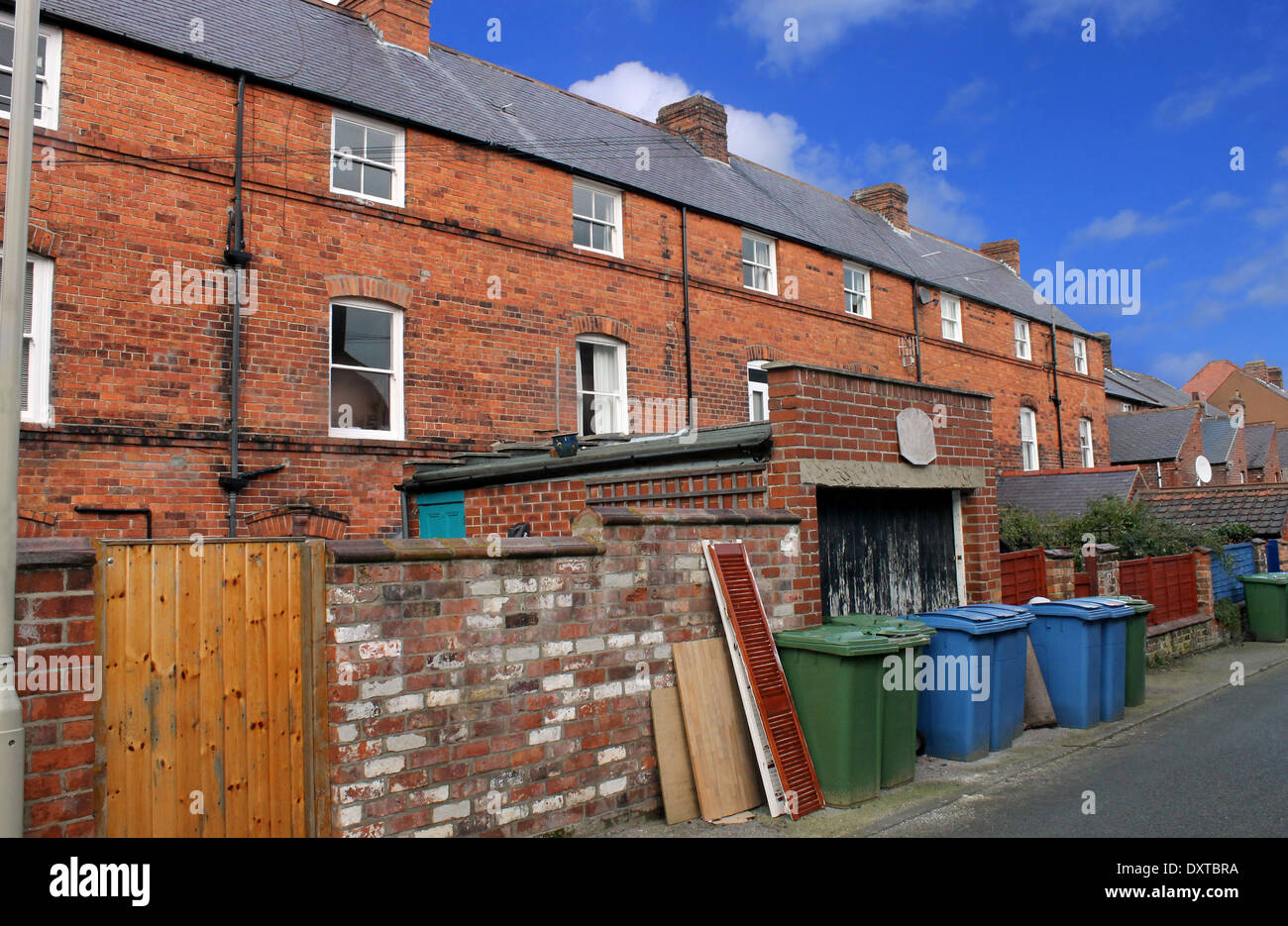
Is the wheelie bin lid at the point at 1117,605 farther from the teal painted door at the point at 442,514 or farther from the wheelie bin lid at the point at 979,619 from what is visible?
the teal painted door at the point at 442,514

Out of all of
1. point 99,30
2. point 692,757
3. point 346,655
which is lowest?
→ point 692,757

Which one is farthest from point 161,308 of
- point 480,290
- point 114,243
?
point 480,290

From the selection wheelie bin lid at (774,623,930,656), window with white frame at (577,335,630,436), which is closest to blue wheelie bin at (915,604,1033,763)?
wheelie bin lid at (774,623,930,656)

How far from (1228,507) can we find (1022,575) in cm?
1169

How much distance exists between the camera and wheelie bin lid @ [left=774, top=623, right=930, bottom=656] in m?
6.46

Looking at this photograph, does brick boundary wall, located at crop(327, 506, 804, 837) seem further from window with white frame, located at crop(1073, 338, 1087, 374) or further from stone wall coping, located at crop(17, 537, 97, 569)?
window with white frame, located at crop(1073, 338, 1087, 374)

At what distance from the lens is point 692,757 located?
20.3 ft

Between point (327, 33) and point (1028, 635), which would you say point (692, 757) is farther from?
point (327, 33)

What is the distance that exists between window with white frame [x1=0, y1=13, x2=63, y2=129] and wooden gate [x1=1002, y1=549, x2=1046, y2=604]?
1189 cm

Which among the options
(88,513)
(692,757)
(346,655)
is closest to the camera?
(346,655)

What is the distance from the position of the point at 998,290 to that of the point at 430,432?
70.7ft

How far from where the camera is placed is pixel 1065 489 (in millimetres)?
21031

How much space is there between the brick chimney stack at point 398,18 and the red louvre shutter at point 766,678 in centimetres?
1273

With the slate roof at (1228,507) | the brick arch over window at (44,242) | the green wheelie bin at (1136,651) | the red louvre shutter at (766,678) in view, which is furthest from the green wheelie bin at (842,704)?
the slate roof at (1228,507)
